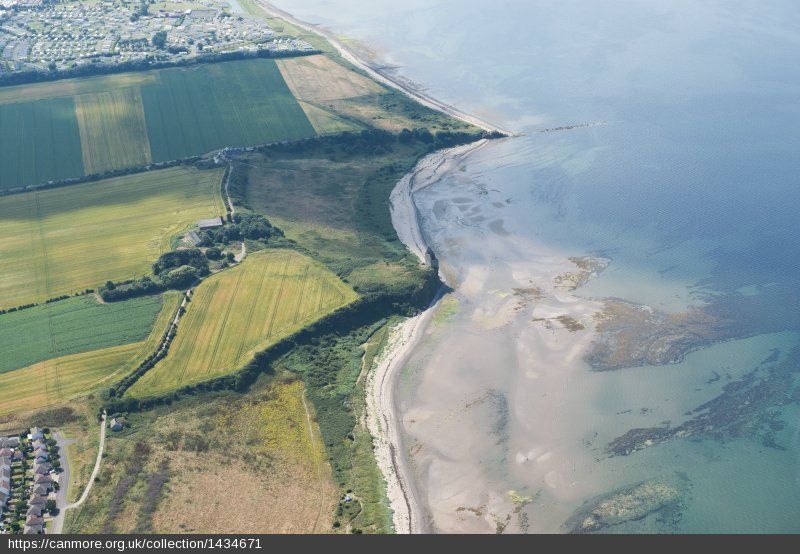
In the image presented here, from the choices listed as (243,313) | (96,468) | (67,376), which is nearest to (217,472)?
(96,468)

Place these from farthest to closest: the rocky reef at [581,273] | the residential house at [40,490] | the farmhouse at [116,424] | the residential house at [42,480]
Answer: the rocky reef at [581,273] → the farmhouse at [116,424] → the residential house at [42,480] → the residential house at [40,490]

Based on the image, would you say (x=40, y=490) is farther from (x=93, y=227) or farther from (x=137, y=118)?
(x=137, y=118)

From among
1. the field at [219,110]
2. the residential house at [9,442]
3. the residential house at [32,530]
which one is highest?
the residential house at [32,530]

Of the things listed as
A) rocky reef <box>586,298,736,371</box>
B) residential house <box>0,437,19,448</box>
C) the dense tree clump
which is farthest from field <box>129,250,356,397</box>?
rocky reef <box>586,298,736,371</box>

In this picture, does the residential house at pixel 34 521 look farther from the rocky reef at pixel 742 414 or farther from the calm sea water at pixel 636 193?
the rocky reef at pixel 742 414

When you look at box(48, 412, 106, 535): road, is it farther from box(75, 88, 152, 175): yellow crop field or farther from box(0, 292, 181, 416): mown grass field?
box(75, 88, 152, 175): yellow crop field

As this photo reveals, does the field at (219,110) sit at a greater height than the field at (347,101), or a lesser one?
lesser

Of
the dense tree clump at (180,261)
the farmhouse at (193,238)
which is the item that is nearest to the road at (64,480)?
the dense tree clump at (180,261)
